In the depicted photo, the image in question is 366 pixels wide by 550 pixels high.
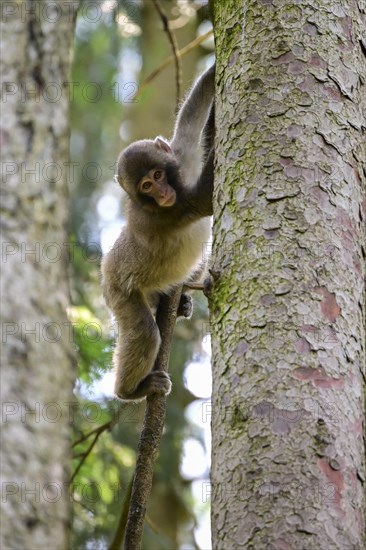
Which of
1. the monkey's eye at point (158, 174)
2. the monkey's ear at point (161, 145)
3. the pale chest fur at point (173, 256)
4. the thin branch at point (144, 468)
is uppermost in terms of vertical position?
the monkey's ear at point (161, 145)

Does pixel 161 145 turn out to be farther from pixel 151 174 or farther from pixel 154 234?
pixel 154 234

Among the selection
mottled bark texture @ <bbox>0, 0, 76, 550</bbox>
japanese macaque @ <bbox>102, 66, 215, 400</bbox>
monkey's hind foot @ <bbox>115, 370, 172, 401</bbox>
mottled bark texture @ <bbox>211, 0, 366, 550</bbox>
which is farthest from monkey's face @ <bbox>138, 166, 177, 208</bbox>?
mottled bark texture @ <bbox>0, 0, 76, 550</bbox>

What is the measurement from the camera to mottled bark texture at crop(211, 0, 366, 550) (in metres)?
3.05

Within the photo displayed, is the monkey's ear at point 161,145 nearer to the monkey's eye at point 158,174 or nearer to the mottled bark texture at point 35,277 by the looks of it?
the monkey's eye at point 158,174

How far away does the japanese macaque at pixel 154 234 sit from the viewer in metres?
5.80

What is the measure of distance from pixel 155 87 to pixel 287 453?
7.72 metres

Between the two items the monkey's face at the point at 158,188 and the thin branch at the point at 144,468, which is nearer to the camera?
the thin branch at the point at 144,468

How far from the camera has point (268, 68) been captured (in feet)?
12.6

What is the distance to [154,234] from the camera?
19.9 ft

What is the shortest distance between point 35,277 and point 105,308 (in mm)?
4851

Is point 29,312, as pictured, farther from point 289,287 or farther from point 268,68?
point 268,68

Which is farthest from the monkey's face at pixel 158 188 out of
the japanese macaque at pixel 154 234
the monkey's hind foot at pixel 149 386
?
the monkey's hind foot at pixel 149 386

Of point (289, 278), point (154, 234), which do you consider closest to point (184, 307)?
point (154, 234)

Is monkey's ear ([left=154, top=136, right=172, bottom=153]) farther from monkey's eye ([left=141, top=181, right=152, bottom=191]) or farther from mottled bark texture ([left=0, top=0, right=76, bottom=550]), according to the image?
mottled bark texture ([left=0, top=0, right=76, bottom=550])
